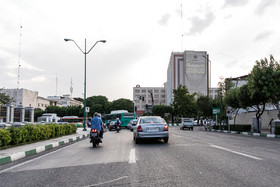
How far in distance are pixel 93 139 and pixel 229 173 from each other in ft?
26.8

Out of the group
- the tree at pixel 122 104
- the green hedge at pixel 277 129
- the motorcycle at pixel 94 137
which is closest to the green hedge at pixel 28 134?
the motorcycle at pixel 94 137

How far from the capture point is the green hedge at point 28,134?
1150 centimetres

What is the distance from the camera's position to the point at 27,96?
89938 millimetres

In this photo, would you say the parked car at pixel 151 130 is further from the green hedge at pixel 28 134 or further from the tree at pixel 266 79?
the tree at pixel 266 79

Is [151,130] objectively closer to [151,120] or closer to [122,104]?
[151,120]

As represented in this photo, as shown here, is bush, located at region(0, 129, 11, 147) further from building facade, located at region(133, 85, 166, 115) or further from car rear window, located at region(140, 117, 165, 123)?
building facade, located at region(133, 85, 166, 115)

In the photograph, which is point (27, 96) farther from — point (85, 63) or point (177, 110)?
point (85, 63)

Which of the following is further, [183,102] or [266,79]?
[183,102]

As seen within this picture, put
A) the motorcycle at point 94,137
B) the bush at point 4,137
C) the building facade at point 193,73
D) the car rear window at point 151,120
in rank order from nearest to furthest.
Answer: the bush at point 4,137 → the motorcycle at point 94,137 → the car rear window at point 151,120 → the building facade at point 193,73

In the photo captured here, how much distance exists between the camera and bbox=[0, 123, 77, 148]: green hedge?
11.5m

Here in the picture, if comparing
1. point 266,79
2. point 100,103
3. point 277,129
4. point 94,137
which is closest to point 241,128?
point 277,129

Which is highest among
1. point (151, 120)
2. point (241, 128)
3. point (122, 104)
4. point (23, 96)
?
point (23, 96)

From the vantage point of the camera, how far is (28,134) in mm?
14125

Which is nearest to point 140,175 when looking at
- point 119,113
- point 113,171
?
point 113,171
